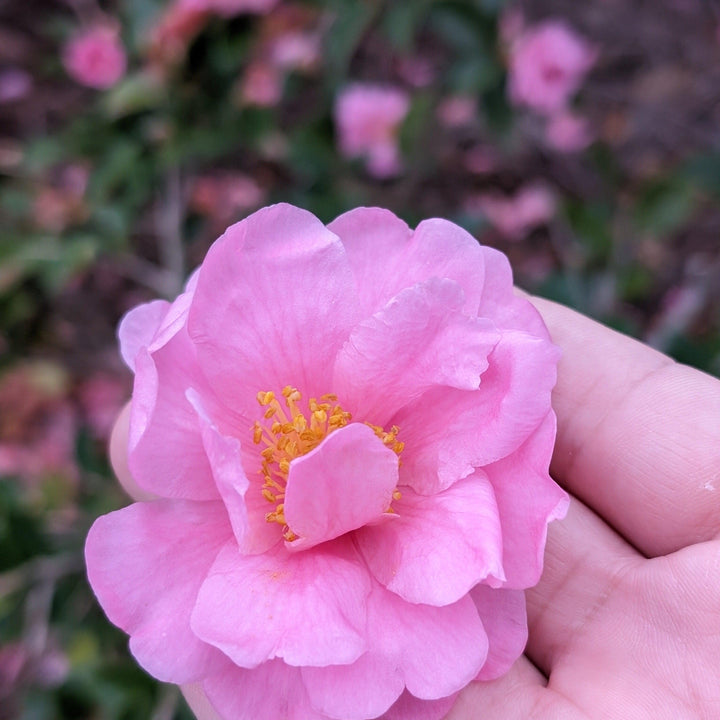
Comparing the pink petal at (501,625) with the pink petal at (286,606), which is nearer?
the pink petal at (286,606)

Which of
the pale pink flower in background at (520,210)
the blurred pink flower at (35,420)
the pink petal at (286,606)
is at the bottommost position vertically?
the blurred pink flower at (35,420)

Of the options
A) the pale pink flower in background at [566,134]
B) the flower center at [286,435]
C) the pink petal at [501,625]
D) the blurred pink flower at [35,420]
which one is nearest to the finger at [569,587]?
the pink petal at [501,625]

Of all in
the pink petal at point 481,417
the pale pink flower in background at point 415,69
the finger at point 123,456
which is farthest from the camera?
the pale pink flower in background at point 415,69

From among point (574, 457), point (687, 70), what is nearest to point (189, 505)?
point (574, 457)

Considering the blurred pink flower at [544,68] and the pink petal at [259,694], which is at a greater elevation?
the blurred pink flower at [544,68]

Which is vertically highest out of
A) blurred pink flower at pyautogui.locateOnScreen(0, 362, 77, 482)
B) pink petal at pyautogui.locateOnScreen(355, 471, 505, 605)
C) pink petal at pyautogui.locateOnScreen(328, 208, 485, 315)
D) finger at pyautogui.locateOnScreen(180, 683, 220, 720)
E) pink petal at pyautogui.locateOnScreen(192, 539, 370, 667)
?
pink petal at pyautogui.locateOnScreen(328, 208, 485, 315)

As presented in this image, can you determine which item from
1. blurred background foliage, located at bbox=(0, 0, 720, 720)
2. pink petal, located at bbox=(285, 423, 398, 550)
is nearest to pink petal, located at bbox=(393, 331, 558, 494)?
pink petal, located at bbox=(285, 423, 398, 550)

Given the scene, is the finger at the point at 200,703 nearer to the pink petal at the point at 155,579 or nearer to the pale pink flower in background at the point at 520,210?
the pink petal at the point at 155,579

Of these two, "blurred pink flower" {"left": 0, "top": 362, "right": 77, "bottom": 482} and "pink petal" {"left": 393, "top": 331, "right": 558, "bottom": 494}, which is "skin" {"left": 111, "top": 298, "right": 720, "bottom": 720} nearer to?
"pink petal" {"left": 393, "top": 331, "right": 558, "bottom": 494}
